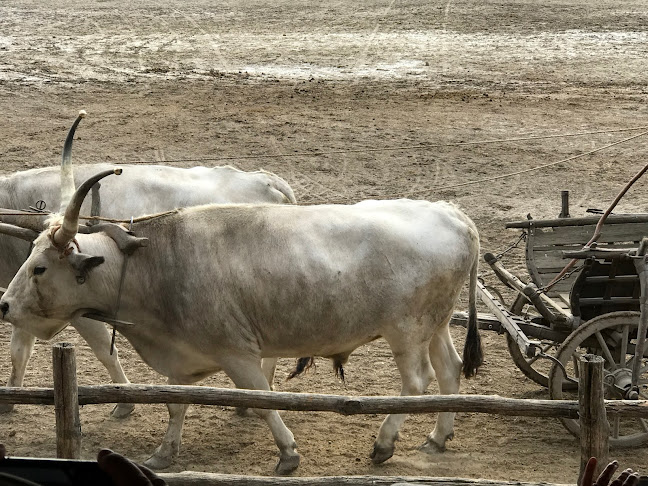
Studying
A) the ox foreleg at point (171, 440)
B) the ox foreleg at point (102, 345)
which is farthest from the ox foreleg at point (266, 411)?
the ox foreleg at point (102, 345)

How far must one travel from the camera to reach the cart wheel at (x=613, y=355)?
24.8 ft

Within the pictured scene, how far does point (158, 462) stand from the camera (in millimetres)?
7598

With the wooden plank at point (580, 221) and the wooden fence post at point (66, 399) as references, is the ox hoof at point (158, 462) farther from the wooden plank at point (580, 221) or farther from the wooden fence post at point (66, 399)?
the wooden plank at point (580, 221)

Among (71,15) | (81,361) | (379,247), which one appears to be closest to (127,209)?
(81,361)

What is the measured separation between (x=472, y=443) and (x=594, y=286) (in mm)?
1566

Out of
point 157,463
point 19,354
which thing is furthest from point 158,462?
point 19,354

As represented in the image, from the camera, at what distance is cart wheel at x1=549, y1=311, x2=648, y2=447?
7.56 metres

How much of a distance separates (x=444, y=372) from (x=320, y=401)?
2.17 metres

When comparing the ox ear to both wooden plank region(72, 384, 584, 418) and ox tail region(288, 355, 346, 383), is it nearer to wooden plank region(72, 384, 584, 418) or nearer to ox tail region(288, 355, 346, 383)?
wooden plank region(72, 384, 584, 418)

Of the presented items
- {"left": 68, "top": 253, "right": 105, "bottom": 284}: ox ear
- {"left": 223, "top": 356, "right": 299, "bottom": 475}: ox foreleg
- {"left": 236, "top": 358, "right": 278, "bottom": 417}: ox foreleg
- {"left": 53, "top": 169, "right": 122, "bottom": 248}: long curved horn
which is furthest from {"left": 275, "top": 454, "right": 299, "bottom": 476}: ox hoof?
{"left": 53, "top": 169, "right": 122, "bottom": 248}: long curved horn

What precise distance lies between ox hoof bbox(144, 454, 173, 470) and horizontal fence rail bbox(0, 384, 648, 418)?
1515mm

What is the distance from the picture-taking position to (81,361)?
9.47m

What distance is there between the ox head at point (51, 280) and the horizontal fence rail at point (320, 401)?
1.10m

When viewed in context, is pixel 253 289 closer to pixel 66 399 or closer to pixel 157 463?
Result: pixel 157 463
